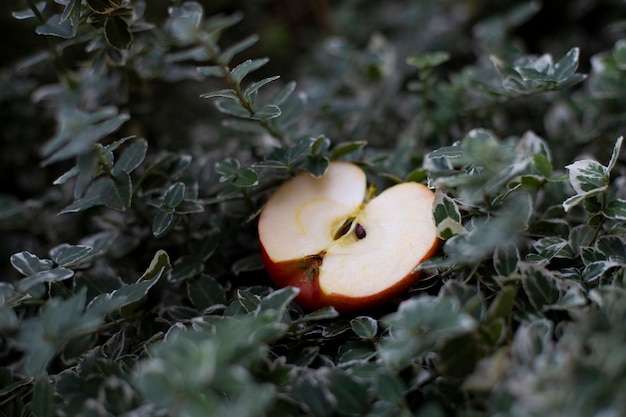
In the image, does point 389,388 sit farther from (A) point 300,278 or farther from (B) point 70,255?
(B) point 70,255

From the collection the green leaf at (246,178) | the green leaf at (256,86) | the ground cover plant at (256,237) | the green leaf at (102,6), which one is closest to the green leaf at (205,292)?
the ground cover plant at (256,237)

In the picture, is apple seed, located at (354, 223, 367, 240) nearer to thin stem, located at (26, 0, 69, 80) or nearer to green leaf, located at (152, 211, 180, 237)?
green leaf, located at (152, 211, 180, 237)

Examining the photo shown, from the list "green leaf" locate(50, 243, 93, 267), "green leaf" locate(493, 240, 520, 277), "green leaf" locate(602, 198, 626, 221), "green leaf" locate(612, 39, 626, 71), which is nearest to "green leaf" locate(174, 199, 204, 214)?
"green leaf" locate(50, 243, 93, 267)

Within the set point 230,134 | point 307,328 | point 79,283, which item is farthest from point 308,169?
point 230,134

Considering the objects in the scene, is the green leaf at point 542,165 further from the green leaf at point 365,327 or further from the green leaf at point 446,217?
the green leaf at point 365,327

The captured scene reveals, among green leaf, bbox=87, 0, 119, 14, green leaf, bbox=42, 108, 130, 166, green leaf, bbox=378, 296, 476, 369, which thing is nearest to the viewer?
green leaf, bbox=378, 296, 476, 369

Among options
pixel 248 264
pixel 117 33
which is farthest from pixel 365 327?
pixel 117 33
